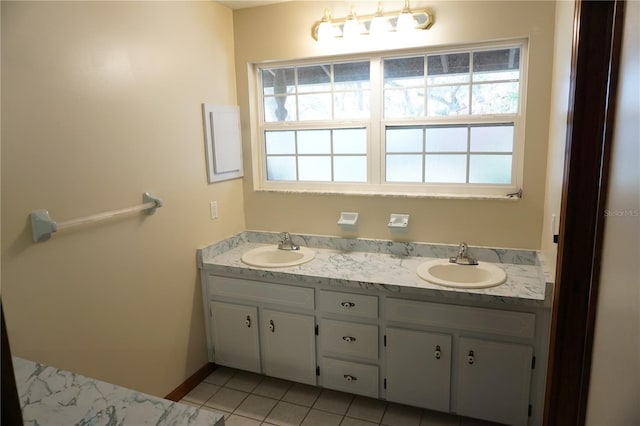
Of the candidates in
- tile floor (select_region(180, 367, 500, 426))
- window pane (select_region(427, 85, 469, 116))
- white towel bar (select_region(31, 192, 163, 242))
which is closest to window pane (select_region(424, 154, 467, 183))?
window pane (select_region(427, 85, 469, 116))

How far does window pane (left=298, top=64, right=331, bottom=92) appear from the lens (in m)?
2.84

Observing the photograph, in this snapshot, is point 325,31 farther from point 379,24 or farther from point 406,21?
point 406,21

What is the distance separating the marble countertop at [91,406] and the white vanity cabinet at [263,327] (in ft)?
4.01

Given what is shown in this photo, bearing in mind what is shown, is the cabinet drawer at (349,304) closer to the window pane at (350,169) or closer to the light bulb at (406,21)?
the window pane at (350,169)

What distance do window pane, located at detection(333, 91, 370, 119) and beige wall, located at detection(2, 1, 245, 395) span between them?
77 cm

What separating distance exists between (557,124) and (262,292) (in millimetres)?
1808

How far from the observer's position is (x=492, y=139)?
2.51 meters

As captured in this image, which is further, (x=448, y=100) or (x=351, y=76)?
(x=351, y=76)

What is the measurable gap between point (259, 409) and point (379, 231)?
1.31 m

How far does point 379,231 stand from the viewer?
2775 mm

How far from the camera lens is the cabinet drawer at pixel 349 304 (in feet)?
7.50

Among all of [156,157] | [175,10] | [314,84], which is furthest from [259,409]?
[175,10]

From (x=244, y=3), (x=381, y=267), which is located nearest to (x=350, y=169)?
(x=381, y=267)

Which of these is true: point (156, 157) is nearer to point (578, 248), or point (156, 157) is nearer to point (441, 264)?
point (441, 264)
